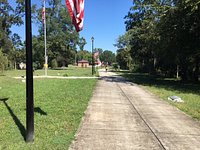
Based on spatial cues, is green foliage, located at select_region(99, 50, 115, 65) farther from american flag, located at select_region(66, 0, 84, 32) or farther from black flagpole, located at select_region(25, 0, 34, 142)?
black flagpole, located at select_region(25, 0, 34, 142)

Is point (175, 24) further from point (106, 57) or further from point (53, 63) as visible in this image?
point (106, 57)

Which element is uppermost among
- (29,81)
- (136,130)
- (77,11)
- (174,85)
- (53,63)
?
(77,11)

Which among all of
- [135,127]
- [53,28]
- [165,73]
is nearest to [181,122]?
[135,127]

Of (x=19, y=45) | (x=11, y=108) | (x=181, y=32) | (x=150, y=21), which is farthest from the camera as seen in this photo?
(x=19, y=45)

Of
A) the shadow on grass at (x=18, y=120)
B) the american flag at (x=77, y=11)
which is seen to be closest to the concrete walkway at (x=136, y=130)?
the shadow on grass at (x=18, y=120)

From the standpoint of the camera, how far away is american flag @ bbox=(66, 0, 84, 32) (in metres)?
7.34

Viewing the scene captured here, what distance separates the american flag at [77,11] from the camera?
24.1ft

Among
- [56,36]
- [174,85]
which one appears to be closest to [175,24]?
[174,85]

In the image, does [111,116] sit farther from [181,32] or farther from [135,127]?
[181,32]

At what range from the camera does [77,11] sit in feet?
24.6

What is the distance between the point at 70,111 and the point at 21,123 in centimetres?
257

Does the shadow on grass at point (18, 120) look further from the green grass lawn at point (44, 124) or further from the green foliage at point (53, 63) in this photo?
the green foliage at point (53, 63)

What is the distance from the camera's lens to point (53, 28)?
80188mm

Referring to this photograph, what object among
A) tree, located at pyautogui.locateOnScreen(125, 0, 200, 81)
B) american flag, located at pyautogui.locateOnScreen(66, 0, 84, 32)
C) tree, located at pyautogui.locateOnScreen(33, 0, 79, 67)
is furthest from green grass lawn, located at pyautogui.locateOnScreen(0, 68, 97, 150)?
tree, located at pyautogui.locateOnScreen(33, 0, 79, 67)
